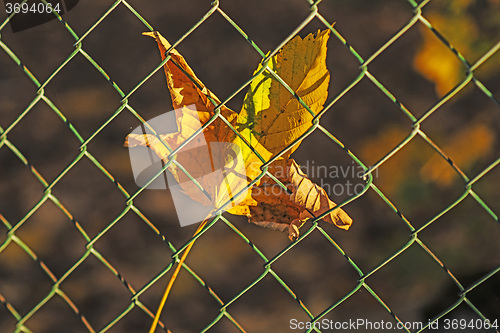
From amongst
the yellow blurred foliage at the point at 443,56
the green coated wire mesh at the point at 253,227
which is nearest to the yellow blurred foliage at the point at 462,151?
the green coated wire mesh at the point at 253,227

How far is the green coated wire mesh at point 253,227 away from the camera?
1.36 metres

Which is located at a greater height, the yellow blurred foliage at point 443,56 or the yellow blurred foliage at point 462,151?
the yellow blurred foliage at point 443,56

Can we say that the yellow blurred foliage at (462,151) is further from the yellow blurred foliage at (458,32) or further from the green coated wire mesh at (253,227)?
the yellow blurred foliage at (458,32)

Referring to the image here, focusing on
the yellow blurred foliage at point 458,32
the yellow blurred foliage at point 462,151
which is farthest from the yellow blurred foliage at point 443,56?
the yellow blurred foliage at point 462,151

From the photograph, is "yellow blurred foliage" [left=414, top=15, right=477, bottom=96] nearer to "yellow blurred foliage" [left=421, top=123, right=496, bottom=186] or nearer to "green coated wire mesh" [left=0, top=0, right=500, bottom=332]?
"green coated wire mesh" [left=0, top=0, right=500, bottom=332]

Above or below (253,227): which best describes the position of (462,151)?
below

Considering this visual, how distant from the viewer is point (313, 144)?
140cm

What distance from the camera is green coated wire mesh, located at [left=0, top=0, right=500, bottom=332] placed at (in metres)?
1.36

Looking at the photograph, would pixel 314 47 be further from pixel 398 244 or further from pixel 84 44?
pixel 84 44

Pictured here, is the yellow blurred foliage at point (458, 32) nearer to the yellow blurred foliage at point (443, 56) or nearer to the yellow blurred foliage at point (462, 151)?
the yellow blurred foliage at point (443, 56)

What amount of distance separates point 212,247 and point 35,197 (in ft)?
1.85

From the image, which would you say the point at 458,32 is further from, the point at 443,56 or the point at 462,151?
the point at 462,151

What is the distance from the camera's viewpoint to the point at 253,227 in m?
1.40

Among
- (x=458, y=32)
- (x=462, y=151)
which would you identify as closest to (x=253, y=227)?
(x=462, y=151)
